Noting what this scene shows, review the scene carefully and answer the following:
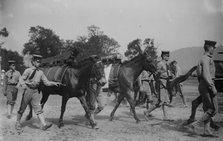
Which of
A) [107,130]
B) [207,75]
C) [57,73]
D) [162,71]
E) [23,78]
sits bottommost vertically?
[107,130]

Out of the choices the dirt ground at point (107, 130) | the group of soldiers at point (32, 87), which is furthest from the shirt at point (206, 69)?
the group of soldiers at point (32, 87)

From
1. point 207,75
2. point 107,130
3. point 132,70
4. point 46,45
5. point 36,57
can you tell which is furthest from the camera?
point 46,45

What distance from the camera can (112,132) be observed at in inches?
300

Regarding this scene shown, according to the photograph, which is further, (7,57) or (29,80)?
(7,57)

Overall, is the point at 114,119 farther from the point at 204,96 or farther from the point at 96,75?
the point at 204,96

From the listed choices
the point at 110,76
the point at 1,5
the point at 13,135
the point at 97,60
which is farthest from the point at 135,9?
the point at 13,135

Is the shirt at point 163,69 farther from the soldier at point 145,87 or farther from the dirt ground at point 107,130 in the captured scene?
the dirt ground at point 107,130

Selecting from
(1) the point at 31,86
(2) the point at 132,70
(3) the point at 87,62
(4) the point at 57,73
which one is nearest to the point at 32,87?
(1) the point at 31,86

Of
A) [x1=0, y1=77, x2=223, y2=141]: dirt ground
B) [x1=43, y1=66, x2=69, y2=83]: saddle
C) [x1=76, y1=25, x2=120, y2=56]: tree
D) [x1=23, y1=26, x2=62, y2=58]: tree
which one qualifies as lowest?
[x1=0, y1=77, x2=223, y2=141]: dirt ground

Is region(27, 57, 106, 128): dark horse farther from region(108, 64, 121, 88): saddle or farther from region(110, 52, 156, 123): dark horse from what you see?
region(108, 64, 121, 88): saddle

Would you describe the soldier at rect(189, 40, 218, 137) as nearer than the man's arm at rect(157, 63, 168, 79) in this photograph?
Yes

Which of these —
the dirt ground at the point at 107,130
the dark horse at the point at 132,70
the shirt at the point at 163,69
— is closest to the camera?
the dirt ground at the point at 107,130

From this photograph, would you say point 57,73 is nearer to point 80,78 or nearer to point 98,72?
point 80,78

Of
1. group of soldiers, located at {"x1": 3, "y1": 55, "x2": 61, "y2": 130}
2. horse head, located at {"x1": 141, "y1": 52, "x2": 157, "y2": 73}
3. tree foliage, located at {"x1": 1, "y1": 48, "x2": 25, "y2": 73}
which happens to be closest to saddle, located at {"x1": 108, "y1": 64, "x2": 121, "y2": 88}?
horse head, located at {"x1": 141, "y1": 52, "x2": 157, "y2": 73}
